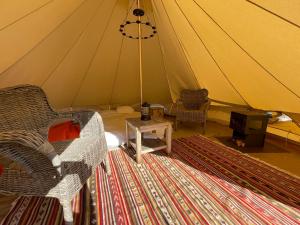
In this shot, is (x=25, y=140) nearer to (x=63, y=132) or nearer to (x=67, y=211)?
(x=67, y=211)

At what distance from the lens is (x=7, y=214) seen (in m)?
1.75

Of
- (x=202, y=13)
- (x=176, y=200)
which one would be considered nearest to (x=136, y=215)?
(x=176, y=200)

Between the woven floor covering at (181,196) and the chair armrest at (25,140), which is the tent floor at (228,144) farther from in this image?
the chair armrest at (25,140)

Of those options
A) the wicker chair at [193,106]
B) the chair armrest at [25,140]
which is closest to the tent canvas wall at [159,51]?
the wicker chair at [193,106]

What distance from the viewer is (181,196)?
198 centimetres

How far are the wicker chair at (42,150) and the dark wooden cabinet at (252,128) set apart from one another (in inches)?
81.9

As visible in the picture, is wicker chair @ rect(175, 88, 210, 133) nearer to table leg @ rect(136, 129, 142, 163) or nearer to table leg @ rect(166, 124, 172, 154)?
table leg @ rect(166, 124, 172, 154)

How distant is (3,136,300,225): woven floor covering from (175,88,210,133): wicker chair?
112 centimetres

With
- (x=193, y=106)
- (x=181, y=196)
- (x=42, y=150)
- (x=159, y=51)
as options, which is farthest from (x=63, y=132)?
(x=193, y=106)

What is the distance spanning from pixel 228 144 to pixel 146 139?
1.30 meters

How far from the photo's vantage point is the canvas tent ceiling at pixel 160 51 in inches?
90.2

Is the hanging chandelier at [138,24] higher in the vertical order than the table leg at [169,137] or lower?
higher

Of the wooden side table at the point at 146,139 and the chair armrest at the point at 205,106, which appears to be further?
the chair armrest at the point at 205,106

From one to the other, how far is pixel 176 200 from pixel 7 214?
142 cm
